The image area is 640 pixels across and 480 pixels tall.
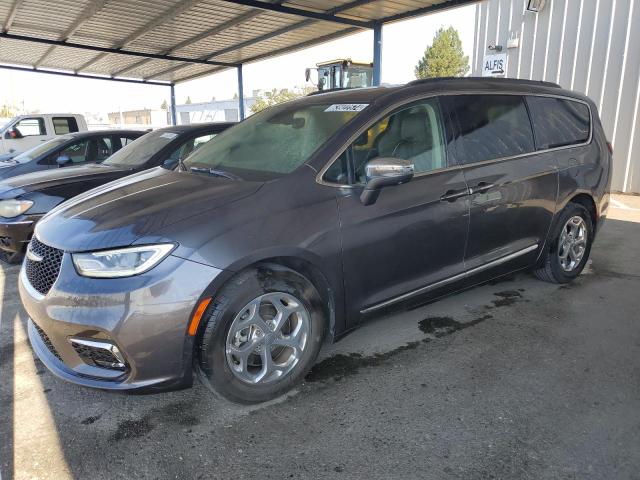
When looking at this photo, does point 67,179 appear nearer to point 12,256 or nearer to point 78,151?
point 12,256

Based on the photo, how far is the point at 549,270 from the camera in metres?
4.32

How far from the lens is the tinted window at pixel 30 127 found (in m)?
12.5

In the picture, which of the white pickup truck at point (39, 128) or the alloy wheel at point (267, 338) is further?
the white pickup truck at point (39, 128)

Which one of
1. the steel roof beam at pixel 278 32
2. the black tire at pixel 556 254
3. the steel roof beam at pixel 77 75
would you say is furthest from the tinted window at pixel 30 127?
the black tire at pixel 556 254

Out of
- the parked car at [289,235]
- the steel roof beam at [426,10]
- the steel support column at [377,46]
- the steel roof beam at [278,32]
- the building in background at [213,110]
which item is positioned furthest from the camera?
the building in background at [213,110]

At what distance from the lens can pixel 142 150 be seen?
19.5 feet

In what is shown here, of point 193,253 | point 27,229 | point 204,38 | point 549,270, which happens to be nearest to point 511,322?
point 549,270

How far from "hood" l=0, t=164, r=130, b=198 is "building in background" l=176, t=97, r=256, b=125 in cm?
4839

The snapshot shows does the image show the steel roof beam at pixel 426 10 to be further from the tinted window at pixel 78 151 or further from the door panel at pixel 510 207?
the tinted window at pixel 78 151

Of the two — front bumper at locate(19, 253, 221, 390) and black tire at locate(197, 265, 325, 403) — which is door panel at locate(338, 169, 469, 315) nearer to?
black tire at locate(197, 265, 325, 403)

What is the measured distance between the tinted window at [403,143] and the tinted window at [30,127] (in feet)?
41.0

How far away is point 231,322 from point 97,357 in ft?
2.19

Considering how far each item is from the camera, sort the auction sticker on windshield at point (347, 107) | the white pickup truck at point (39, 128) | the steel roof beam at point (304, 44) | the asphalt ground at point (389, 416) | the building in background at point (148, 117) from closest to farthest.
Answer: the asphalt ground at point (389, 416), the auction sticker on windshield at point (347, 107), the steel roof beam at point (304, 44), the white pickup truck at point (39, 128), the building in background at point (148, 117)

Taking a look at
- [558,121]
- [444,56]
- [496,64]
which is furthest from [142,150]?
[444,56]
